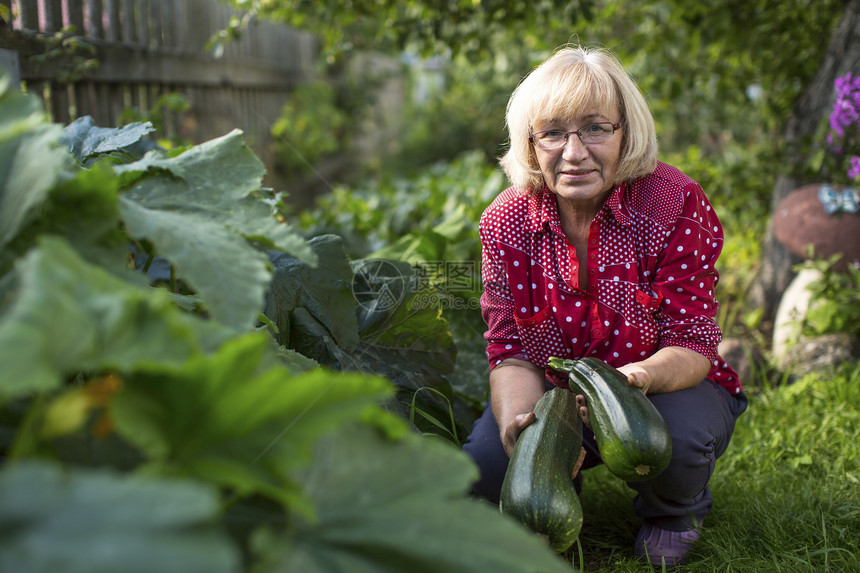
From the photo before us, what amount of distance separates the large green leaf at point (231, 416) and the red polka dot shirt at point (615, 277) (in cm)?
134

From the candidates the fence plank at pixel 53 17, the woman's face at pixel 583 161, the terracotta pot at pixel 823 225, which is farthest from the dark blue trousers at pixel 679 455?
the fence plank at pixel 53 17

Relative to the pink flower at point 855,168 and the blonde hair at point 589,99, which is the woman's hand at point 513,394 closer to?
the blonde hair at point 589,99

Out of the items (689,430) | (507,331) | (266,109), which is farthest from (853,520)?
(266,109)

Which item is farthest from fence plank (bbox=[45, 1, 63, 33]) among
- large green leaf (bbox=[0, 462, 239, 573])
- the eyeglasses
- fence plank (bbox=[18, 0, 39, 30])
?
large green leaf (bbox=[0, 462, 239, 573])

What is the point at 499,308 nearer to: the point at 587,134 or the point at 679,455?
the point at 587,134

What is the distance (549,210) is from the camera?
2.22 meters

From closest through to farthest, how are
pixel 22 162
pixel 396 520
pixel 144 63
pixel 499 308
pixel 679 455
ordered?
pixel 396 520
pixel 22 162
pixel 679 455
pixel 499 308
pixel 144 63

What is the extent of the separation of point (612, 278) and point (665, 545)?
2.37ft

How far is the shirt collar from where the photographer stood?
2.12 meters

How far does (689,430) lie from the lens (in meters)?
1.96

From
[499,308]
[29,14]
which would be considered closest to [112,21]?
[29,14]

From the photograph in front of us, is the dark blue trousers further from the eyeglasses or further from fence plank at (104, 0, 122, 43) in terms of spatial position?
fence plank at (104, 0, 122, 43)

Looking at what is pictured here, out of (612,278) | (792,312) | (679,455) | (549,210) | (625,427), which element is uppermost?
(549,210)

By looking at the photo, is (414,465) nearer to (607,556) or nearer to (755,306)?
(607,556)
